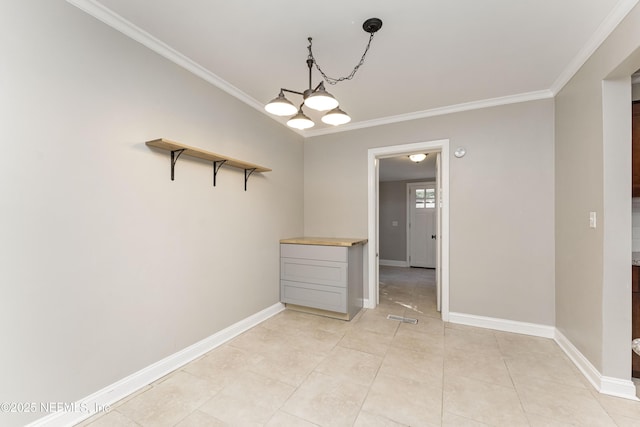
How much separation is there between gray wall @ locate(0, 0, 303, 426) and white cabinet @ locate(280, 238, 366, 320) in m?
0.92

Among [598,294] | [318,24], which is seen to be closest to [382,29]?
[318,24]

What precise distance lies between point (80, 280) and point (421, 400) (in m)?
2.33

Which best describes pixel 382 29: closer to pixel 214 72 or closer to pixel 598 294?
pixel 214 72

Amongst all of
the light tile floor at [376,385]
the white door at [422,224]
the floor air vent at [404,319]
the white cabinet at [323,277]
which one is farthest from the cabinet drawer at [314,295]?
the white door at [422,224]

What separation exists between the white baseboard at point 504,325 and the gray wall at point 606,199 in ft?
1.77

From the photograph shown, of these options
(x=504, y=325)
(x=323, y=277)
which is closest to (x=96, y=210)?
(x=323, y=277)

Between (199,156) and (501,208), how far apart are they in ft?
10.6

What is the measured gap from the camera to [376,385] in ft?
6.22

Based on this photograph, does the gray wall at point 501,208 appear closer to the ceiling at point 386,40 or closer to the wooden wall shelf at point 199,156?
the ceiling at point 386,40

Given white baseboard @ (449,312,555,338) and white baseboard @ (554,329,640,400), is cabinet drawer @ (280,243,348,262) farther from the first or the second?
white baseboard @ (554,329,640,400)

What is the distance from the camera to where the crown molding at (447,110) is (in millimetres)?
2732

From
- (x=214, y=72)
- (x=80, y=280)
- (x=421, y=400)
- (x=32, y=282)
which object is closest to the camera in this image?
(x=32, y=282)

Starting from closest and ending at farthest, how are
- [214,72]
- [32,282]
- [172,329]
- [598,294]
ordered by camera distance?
[32,282] < [598,294] < [172,329] < [214,72]

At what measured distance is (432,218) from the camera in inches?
268
